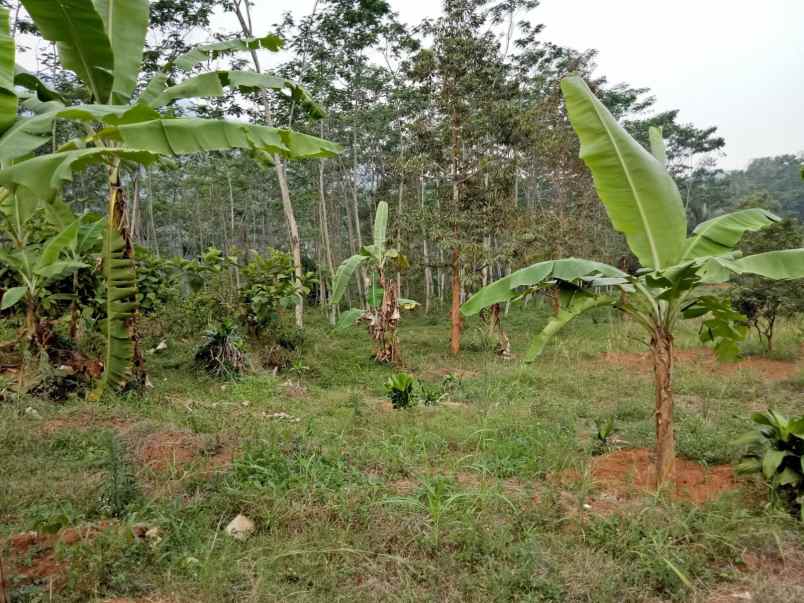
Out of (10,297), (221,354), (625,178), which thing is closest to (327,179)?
(221,354)

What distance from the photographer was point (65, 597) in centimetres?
217

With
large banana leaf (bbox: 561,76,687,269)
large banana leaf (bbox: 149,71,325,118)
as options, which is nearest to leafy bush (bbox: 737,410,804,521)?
large banana leaf (bbox: 561,76,687,269)

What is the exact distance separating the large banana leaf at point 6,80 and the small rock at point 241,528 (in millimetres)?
2433

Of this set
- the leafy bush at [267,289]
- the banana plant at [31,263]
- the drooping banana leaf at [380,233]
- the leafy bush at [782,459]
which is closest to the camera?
the leafy bush at [782,459]

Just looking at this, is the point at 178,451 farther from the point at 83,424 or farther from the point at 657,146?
the point at 657,146

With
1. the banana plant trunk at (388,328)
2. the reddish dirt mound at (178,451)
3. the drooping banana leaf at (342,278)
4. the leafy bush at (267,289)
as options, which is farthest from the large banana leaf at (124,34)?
the banana plant trunk at (388,328)

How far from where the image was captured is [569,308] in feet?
12.3

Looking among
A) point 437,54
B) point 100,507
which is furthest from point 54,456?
point 437,54

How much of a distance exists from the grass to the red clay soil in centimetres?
397

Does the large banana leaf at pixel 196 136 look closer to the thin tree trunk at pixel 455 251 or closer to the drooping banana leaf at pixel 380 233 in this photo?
the drooping banana leaf at pixel 380 233

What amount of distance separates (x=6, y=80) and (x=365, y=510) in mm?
2976

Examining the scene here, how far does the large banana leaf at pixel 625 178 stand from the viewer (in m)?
3.58

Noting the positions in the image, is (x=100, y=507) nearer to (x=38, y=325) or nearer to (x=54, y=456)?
(x=54, y=456)

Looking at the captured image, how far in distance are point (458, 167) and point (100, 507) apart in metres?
10.8
